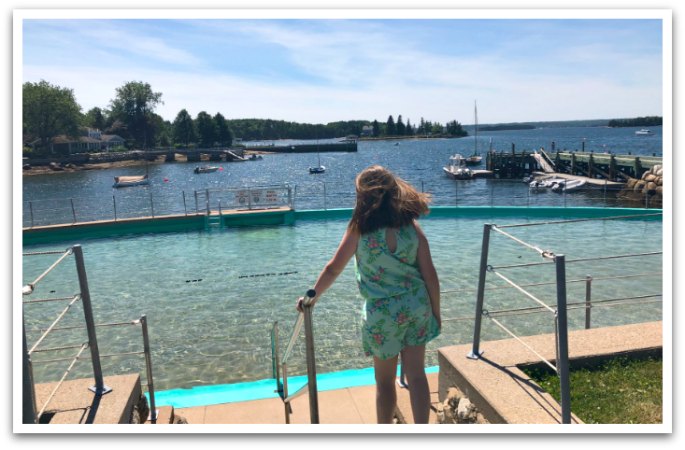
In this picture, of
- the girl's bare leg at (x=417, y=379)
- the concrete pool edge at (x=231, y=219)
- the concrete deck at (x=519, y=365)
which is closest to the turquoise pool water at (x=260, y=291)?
the concrete deck at (x=519, y=365)

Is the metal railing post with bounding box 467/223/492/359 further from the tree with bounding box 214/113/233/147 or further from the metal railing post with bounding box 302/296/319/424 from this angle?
the tree with bounding box 214/113/233/147

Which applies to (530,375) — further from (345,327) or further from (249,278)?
(249,278)

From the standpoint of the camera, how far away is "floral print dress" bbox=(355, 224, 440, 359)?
287cm

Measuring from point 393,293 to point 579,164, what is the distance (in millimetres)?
45271

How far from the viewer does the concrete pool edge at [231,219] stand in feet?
54.4

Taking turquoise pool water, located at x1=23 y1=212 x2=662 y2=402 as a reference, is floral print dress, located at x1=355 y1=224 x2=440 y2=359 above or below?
above

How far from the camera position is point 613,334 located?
4.38m

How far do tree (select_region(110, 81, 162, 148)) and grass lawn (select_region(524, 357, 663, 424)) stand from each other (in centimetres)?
12664

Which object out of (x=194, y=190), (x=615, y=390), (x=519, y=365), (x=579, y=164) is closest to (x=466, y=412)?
(x=519, y=365)

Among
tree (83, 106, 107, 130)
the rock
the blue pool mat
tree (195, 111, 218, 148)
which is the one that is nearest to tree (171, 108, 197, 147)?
tree (195, 111, 218, 148)

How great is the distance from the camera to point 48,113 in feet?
291

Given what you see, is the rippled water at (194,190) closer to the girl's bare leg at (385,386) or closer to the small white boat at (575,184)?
the small white boat at (575,184)

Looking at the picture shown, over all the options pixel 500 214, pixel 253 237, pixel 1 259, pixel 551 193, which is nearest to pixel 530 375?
pixel 1 259

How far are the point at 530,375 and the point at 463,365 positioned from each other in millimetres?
474
